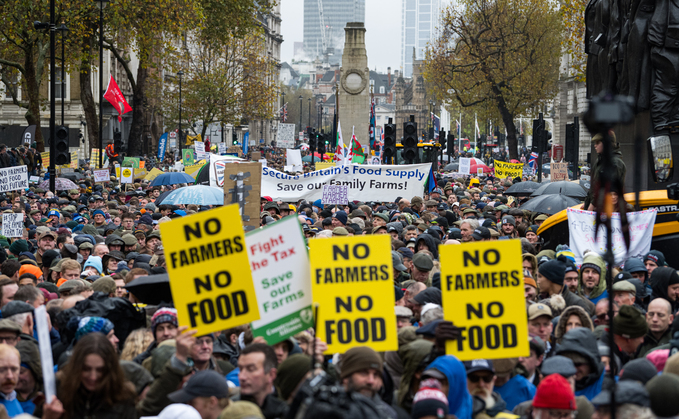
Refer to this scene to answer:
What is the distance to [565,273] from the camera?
8438 millimetres

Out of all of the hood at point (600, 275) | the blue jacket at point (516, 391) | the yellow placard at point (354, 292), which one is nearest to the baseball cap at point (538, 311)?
the blue jacket at point (516, 391)

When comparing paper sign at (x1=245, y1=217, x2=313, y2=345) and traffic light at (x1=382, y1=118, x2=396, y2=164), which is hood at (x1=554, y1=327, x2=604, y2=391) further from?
traffic light at (x1=382, y1=118, x2=396, y2=164)

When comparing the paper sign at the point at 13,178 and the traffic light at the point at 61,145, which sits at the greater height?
the traffic light at the point at 61,145

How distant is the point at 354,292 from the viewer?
18.8ft

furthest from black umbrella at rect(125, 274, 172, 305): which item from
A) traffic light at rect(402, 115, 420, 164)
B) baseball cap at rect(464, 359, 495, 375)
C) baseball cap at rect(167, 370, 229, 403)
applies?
traffic light at rect(402, 115, 420, 164)

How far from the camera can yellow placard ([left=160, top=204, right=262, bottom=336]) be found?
18.3 feet

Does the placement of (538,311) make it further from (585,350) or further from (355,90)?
(355,90)

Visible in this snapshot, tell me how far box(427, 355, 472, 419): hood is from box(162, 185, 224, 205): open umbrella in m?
10.1

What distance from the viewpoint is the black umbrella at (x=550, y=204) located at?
1477 centimetres

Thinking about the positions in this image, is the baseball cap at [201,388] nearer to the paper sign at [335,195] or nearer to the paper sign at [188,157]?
the paper sign at [335,195]

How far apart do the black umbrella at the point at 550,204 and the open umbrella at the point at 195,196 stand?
5.37 meters

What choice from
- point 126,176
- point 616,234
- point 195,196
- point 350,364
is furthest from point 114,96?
point 350,364

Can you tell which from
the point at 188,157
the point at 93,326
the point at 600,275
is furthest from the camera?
the point at 188,157

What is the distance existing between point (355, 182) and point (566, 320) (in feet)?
36.0
